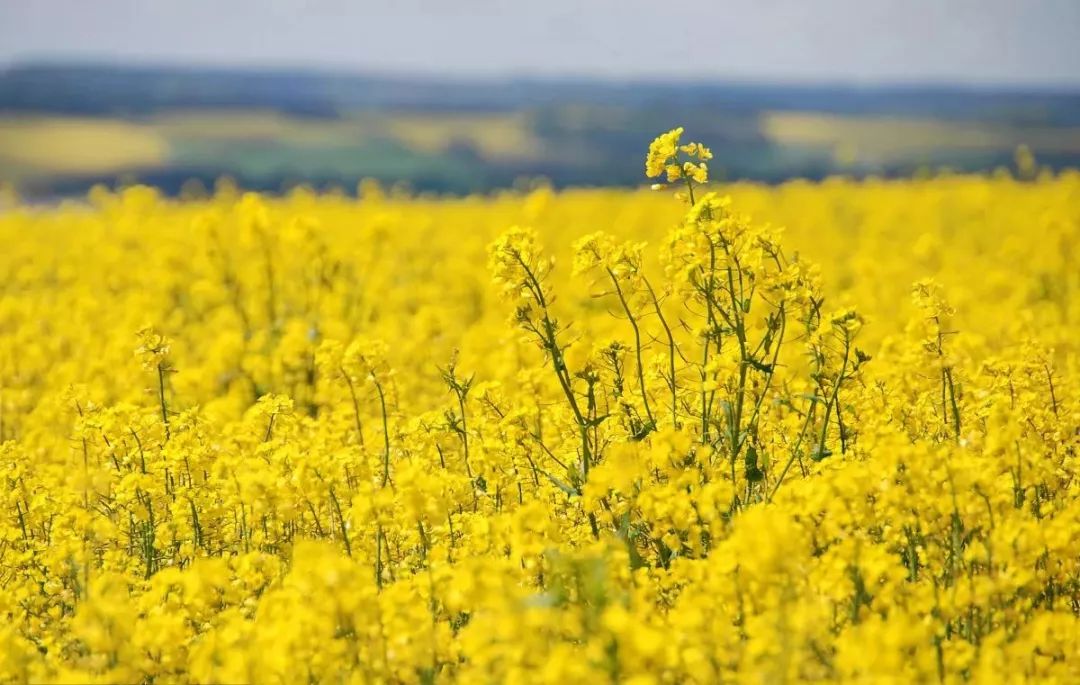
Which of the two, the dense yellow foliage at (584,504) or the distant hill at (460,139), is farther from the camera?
the distant hill at (460,139)

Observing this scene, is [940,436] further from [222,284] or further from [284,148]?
[284,148]

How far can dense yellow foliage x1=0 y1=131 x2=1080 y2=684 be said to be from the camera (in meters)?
3.36

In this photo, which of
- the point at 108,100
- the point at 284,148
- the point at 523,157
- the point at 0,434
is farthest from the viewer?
the point at 108,100

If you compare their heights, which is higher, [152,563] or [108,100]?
[108,100]

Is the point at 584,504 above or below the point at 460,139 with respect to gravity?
below

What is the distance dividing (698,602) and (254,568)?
5.54 feet

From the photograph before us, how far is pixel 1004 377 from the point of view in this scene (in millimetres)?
5531

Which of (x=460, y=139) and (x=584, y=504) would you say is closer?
(x=584, y=504)

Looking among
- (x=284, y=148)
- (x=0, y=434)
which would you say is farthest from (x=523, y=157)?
(x=0, y=434)

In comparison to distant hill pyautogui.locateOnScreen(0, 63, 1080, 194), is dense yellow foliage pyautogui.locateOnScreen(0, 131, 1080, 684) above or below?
below

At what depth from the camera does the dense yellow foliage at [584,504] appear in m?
3.36

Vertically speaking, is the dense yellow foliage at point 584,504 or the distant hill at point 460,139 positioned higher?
the distant hill at point 460,139

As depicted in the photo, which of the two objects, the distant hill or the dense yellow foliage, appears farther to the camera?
the distant hill

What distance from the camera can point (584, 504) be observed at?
401 centimetres
